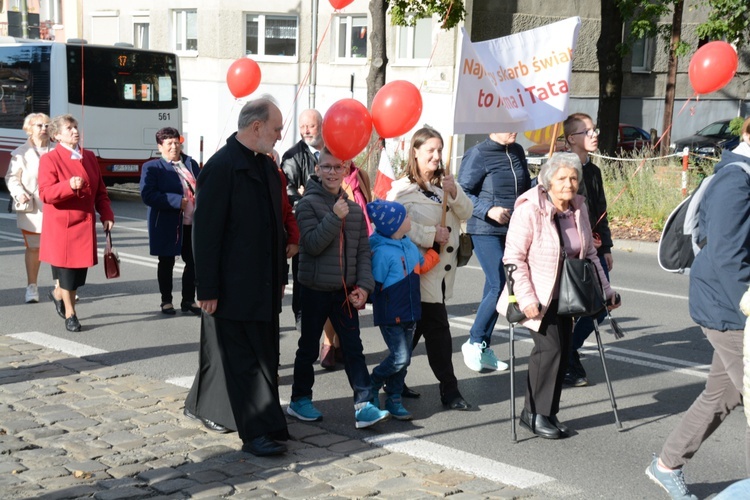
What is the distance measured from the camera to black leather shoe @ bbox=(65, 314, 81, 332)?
9.01 meters

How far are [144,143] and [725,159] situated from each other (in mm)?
20531

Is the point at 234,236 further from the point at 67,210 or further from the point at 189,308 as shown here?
the point at 189,308

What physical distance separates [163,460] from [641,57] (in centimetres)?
3492

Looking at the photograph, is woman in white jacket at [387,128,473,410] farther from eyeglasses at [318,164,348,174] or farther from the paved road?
eyeglasses at [318,164,348,174]

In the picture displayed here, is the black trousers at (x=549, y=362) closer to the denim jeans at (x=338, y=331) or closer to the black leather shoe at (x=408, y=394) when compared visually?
the denim jeans at (x=338, y=331)

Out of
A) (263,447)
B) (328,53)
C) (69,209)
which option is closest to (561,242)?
(263,447)

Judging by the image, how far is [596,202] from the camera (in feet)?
24.7

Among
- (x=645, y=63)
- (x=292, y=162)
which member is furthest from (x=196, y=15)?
(x=292, y=162)

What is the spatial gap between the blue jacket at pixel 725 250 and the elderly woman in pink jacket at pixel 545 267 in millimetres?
1110

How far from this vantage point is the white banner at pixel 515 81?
271 inches

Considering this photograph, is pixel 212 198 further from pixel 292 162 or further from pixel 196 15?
pixel 196 15

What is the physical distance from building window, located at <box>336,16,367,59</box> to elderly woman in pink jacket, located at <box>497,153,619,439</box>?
93.2 feet

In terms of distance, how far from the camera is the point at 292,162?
816cm

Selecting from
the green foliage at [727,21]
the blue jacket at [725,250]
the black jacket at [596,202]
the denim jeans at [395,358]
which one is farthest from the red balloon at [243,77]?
the green foliage at [727,21]
